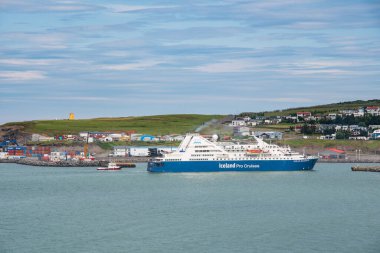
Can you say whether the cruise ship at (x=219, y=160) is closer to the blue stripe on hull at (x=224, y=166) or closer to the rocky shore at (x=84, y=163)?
the blue stripe on hull at (x=224, y=166)

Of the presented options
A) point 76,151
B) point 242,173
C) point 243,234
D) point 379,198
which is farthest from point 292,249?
point 76,151

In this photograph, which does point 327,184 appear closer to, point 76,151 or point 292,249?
point 292,249

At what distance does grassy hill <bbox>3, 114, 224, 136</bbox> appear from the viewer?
133 metres

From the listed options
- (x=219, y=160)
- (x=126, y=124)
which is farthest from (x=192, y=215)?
(x=126, y=124)

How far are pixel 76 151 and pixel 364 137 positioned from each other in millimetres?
41826

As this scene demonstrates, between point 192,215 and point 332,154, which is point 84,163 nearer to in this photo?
point 332,154

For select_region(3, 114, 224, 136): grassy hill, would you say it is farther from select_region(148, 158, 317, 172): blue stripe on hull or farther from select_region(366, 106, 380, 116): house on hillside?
select_region(148, 158, 317, 172): blue stripe on hull

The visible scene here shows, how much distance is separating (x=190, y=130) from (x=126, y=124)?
23352 mm

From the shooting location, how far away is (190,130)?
125 m

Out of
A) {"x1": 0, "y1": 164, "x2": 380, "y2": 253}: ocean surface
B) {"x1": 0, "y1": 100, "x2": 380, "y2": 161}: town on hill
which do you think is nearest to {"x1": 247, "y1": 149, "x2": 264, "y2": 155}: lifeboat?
{"x1": 0, "y1": 164, "x2": 380, "y2": 253}: ocean surface

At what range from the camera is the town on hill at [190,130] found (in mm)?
102875

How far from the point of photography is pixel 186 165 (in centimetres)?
6838

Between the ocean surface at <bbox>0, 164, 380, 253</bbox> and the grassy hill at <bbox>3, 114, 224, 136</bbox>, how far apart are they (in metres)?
73.5

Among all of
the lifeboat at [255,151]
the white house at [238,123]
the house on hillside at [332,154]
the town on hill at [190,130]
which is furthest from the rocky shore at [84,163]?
the white house at [238,123]
